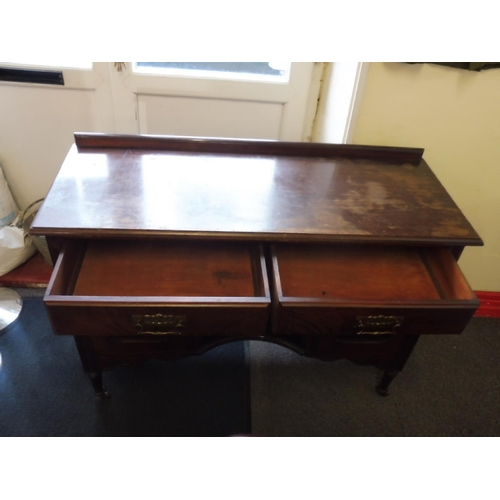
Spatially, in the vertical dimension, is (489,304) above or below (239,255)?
below

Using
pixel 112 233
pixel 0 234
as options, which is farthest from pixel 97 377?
pixel 0 234

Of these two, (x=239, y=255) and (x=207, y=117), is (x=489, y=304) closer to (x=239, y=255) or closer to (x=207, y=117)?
(x=239, y=255)

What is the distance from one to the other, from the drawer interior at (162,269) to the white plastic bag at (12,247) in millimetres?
735

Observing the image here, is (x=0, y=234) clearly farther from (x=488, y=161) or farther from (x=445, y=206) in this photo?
(x=488, y=161)

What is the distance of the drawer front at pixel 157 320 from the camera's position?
0.85 meters

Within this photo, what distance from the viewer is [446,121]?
1.32m

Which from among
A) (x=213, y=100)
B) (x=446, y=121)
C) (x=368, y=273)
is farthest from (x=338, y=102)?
(x=368, y=273)

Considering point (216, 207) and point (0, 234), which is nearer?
point (216, 207)

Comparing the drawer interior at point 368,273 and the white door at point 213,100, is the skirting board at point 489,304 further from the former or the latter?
the white door at point 213,100

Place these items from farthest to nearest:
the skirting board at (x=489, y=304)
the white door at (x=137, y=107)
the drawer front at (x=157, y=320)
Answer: the skirting board at (x=489, y=304), the white door at (x=137, y=107), the drawer front at (x=157, y=320)

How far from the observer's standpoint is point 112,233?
919mm

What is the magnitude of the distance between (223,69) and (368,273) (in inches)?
35.8

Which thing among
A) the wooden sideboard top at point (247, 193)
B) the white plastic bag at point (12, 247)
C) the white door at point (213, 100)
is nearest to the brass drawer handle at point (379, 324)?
the wooden sideboard top at point (247, 193)
